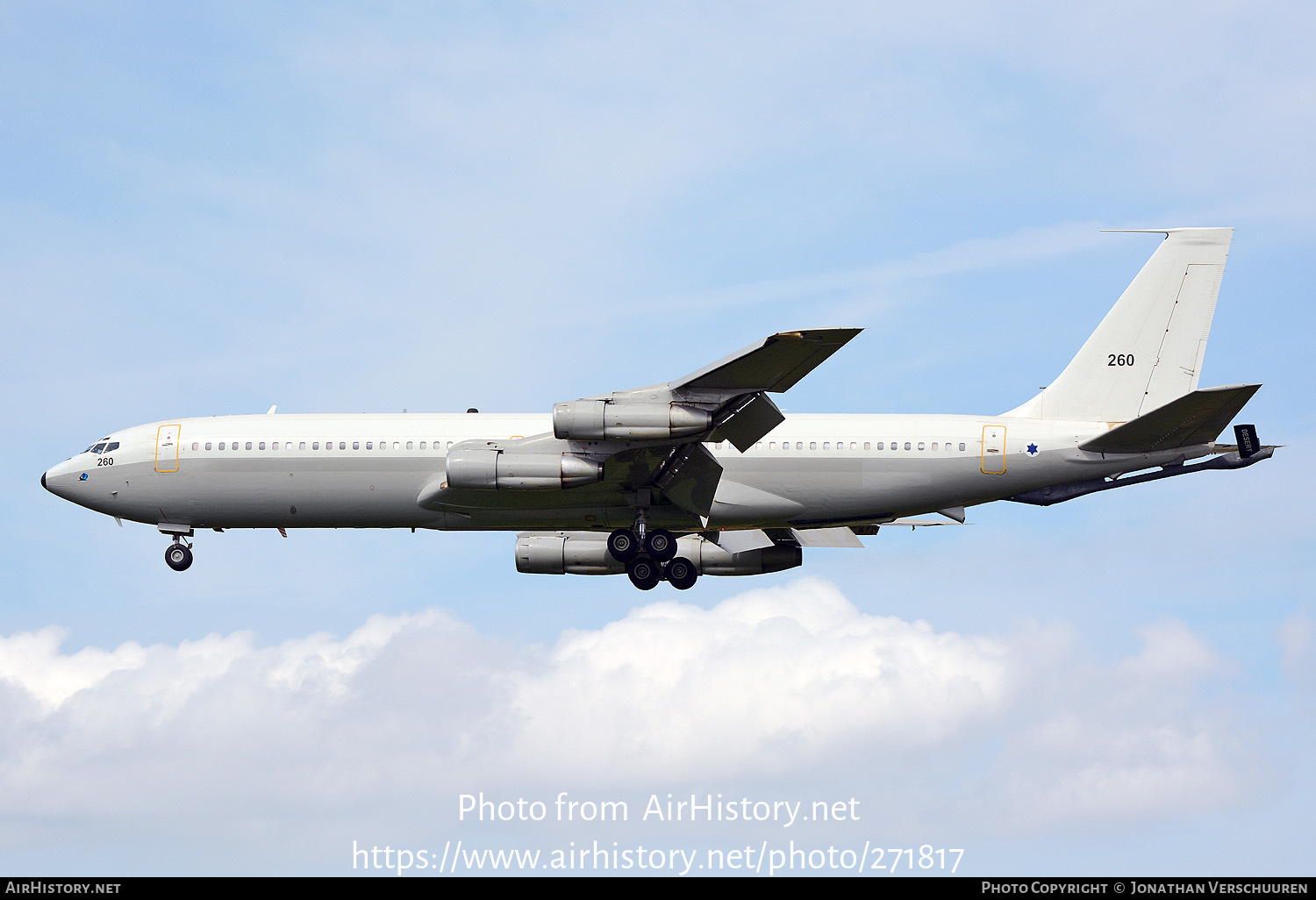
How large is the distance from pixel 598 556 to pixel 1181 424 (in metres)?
17.6

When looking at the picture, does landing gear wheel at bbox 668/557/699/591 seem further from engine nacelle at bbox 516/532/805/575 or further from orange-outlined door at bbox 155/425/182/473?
orange-outlined door at bbox 155/425/182/473

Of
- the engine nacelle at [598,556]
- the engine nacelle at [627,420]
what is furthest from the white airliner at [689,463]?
the engine nacelle at [598,556]

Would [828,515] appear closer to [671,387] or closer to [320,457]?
[671,387]

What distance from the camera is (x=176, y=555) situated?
132 ft

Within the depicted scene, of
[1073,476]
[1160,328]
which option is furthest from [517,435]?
[1160,328]

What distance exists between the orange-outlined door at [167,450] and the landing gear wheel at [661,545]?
13.3 metres

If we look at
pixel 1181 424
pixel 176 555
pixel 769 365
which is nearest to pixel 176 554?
pixel 176 555

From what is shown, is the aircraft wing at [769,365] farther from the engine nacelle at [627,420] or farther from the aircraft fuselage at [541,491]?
the aircraft fuselage at [541,491]

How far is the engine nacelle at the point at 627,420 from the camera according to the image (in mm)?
33000

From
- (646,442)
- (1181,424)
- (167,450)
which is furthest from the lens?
(167,450)

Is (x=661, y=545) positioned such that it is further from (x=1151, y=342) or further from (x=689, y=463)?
(x=1151, y=342)

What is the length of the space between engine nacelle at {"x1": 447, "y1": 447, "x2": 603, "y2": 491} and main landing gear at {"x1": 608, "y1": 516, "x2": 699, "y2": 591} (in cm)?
340

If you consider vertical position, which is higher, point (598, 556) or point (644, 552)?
point (644, 552)

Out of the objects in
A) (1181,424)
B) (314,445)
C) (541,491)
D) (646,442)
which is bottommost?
(541,491)
